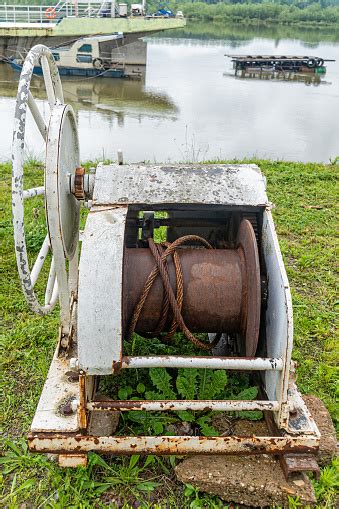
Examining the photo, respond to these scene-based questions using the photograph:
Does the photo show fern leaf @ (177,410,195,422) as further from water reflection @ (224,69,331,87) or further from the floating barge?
the floating barge

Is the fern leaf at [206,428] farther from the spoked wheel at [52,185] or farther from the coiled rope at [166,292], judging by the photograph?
the spoked wheel at [52,185]

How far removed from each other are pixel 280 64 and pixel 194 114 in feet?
35.6

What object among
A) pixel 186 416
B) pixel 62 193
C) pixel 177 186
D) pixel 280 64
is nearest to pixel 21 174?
pixel 62 193

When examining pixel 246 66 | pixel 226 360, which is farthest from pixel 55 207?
pixel 246 66

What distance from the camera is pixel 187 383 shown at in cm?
272

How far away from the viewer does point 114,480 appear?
234 centimetres

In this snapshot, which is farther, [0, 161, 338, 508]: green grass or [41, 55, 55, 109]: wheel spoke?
[41, 55, 55, 109]: wheel spoke

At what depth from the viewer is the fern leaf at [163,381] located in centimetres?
270

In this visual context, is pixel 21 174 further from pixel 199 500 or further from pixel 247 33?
pixel 247 33

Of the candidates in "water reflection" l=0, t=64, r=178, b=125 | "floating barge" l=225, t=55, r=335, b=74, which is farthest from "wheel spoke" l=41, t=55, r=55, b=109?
"floating barge" l=225, t=55, r=335, b=74

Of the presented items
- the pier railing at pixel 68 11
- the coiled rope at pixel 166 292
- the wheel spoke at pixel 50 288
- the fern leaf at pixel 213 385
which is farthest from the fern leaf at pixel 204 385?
the pier railing at pixel 68 11

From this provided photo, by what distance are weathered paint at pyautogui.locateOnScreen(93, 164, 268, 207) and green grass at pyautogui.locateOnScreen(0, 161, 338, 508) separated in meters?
1.09

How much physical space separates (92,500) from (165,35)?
3956 centimetres

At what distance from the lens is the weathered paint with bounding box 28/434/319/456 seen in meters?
2.27
